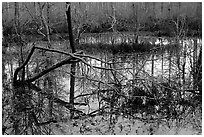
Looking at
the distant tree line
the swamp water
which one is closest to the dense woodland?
the swamp water

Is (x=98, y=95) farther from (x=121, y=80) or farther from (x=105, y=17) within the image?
(x=105, y=17)

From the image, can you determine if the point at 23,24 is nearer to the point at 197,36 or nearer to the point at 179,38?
the point at 179,38

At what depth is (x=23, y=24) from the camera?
9.51m

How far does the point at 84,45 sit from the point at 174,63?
138 inches

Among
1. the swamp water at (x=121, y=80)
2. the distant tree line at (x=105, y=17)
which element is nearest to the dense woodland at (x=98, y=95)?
the swamp water at (x=121, y=80)

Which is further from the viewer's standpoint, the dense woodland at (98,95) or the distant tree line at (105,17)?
the distant tree line at (105,17)

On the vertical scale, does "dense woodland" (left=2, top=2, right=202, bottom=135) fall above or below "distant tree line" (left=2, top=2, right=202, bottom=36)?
below

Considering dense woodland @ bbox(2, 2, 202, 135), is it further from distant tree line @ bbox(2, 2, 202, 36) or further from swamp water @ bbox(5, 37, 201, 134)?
distant tree line @ bbox(2, 2, 202, 36)

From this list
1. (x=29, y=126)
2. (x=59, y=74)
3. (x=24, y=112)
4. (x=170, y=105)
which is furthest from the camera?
(x=59, y=74)

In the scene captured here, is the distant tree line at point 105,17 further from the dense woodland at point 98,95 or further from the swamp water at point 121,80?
the swamp water at point 121,80

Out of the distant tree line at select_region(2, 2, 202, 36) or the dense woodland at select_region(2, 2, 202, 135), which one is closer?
the dense woodland at select_region(2, 2, 202, 135)

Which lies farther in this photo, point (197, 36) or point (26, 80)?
point (197, 36)

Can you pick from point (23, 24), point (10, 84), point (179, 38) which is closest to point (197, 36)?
point (179, 38)

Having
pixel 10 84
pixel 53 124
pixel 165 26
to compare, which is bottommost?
pixel 53 124
